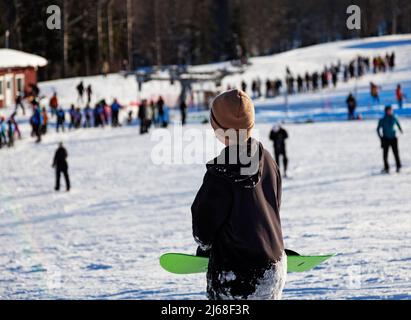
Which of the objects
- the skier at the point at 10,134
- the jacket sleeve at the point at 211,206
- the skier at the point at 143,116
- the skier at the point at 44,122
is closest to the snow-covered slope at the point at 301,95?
the skier at the point at 143,116

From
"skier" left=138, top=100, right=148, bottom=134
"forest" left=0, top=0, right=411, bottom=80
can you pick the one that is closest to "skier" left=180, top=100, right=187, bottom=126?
"skier" left=138, top=100, right=148, bottom=134

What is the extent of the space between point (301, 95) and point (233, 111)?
105ft

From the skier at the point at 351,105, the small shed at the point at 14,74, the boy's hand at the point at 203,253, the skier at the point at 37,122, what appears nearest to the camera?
the boy's hand at the point at 203,253

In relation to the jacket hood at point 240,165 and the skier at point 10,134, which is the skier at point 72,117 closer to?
the skier at point 10,134

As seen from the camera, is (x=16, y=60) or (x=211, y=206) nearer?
(x=211, y=206)

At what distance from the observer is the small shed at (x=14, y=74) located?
2906cm

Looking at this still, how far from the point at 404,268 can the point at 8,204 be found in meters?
8.01

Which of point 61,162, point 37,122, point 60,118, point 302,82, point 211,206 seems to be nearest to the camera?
point 211,206

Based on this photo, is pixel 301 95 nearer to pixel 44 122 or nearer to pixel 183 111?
pixel 183 111

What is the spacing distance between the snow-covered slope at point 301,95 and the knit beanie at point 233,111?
77.2 feet

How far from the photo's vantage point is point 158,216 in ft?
33.2

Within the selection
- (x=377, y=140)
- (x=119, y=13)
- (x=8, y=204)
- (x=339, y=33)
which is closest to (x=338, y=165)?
(x=377, y=140)

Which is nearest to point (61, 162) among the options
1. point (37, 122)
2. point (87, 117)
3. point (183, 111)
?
point (37, 122)

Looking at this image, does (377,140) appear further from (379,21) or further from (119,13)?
(379,21)
